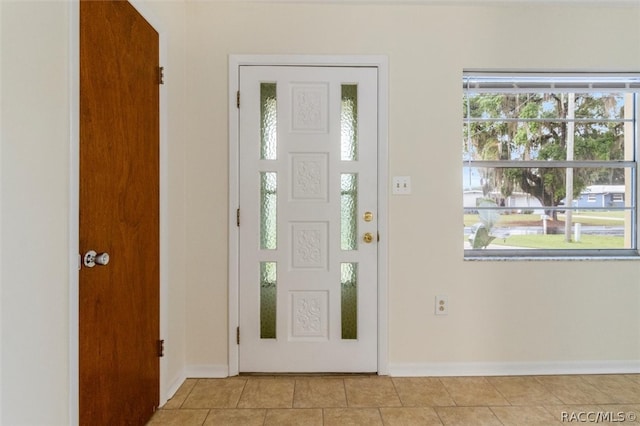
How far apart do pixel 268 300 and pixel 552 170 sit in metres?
2.18

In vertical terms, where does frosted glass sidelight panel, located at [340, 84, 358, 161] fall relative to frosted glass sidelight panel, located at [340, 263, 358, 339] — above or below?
above

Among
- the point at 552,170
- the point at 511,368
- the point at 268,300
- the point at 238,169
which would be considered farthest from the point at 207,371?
the point at 552,170

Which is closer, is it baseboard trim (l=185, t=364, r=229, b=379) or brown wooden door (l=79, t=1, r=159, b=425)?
brown wooden door (l=79, t=1, r=159, b=425)

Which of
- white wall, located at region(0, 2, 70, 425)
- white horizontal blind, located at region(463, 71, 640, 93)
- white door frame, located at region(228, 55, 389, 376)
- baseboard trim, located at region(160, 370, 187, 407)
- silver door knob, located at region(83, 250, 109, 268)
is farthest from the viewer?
white horizontal blind, located at region(463, 71, 640, 93)

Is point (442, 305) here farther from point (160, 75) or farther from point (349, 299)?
point (160, 75)

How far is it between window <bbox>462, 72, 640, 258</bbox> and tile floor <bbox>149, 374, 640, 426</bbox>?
0.85 meters

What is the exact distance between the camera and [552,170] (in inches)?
98.7

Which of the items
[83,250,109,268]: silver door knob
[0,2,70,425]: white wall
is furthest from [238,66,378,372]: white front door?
[0,2,70,425]: white wall

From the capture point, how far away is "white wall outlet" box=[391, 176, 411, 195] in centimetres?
231

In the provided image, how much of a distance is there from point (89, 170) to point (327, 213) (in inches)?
52.9

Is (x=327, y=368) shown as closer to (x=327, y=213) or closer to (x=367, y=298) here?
(x=367, y=298)

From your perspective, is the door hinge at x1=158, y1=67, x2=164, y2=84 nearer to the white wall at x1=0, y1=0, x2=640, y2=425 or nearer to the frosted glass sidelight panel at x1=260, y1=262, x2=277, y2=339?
the white wall at x1=0, y1=0, x2=640, y2=425

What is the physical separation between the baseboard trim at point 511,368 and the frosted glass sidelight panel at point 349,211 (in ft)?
2.79

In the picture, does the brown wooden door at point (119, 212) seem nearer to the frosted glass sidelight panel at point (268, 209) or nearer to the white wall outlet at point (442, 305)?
the frosted glass sidelight panel at point (268, 209)
